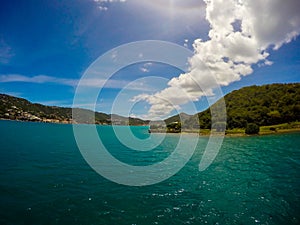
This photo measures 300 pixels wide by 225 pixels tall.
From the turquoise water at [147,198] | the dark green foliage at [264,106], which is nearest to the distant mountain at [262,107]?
the dark green foliage at [264,106]

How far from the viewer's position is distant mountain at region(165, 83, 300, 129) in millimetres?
129625

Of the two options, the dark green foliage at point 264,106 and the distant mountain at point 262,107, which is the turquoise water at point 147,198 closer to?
the dark green foliage at point 264,106

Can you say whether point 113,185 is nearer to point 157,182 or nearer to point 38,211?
point 157,182

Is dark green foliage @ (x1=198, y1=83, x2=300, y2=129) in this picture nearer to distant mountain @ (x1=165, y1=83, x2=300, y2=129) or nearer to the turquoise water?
distant mountain @ (x1=165, y1=83, x2=300, y2=129)

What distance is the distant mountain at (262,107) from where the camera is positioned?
129625 mm

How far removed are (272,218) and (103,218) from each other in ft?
37.5

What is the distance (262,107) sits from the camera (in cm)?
14612

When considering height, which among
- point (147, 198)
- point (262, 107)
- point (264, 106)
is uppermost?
point (264, 106)

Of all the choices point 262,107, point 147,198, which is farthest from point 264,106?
point 147,198

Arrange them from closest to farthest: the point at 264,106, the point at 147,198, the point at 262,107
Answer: the point at 147,198, the point at 262,107, the point at 264,106

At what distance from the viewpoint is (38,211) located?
14117 mm

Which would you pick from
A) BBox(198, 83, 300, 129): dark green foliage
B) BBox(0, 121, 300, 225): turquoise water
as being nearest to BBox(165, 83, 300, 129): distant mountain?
BBox(198, 83, 300, 129): dark green foliage

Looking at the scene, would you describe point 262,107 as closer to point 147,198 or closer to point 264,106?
point 264,106

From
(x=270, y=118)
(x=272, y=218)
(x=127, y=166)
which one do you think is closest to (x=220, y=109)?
(x=270, y=118)
